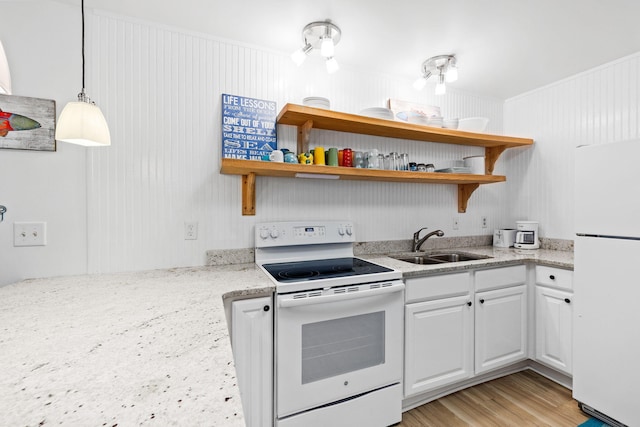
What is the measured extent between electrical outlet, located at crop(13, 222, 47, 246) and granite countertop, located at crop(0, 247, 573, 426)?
210mm

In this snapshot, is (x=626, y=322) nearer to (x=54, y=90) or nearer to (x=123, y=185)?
(x=123, y=185)

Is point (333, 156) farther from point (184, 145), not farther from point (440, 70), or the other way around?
point (440, 70)

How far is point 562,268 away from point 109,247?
287 cm

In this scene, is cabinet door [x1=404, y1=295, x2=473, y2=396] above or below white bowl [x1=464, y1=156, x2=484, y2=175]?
below

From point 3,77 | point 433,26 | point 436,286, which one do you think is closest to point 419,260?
point 436,286

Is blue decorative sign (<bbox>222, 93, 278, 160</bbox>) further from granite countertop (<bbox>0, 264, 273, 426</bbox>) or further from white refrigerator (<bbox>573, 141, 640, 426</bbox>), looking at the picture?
white refrigerator (<bbox>573, 141, 640, 426</bbox>)

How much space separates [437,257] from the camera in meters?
2.40

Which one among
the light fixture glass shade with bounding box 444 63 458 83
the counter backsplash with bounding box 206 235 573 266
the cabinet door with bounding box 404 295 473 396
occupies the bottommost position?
the cabinet door with bounding box 404 295 473 396

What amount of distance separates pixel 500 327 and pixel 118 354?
2276 millimetres

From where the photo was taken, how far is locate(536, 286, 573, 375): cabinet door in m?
1.96

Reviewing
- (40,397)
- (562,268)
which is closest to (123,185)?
(40,397)

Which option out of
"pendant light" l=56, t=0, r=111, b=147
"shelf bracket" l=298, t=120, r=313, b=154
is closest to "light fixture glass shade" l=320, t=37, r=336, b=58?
"shelf bracket" l=298, t=120, r=313, b=154

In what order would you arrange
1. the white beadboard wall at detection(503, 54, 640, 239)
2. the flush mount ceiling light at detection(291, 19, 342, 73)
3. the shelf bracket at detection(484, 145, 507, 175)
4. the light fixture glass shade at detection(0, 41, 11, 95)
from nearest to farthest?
1. the light fixture glass shade at detection(0, 41, 11, 95)
2. the flush mount ceiling light at detection(291, 19, 342, 73)
3. the white beadboard wall at detection(503, 54, 640, 239)
4. the shelf bracket at detection(484, 145, 507, 175)

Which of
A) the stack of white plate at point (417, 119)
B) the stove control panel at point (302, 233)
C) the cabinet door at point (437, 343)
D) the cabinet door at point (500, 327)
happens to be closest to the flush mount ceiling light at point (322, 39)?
the stack of white plate at point (417, 119)
